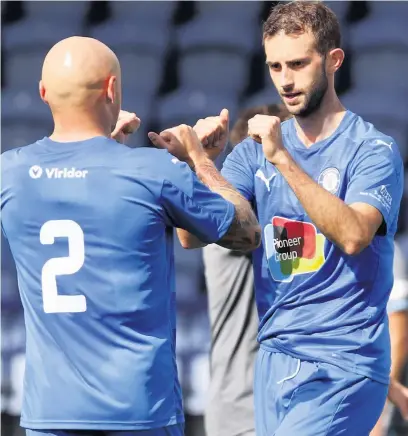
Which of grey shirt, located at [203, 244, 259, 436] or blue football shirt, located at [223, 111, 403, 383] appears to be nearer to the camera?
blue football shirt, located at [223, 111, 403, 383]

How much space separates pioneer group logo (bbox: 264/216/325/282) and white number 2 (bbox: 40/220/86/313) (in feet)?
2.87

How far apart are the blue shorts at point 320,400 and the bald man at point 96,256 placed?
0.62m

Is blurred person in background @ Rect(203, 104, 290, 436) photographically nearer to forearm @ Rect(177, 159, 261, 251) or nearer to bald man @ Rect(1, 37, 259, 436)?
forearm @ Rect(177, 159, 261, 251)

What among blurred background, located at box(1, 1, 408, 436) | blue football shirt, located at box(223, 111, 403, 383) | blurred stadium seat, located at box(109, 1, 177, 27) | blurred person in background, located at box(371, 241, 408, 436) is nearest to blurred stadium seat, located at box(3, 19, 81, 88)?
blurred background, located at box(1, 1, 408, 436)

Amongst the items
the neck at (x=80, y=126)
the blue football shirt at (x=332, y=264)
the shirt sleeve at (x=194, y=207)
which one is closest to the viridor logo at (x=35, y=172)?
the neck at (x=80, y=126)

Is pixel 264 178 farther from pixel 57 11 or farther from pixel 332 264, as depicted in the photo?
pixel 57 11

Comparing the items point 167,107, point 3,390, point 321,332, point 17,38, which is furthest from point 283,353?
point 17,38

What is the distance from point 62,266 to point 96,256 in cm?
10

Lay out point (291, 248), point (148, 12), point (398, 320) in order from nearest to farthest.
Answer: point (291, 248) → point (398, 320) → point (148, 12)

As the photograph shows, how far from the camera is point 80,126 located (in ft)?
10.6

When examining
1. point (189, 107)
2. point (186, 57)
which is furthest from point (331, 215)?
point (186, 57)

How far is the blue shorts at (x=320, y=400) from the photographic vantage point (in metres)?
3.75

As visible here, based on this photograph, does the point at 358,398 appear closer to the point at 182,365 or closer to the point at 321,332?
the point at 321,332

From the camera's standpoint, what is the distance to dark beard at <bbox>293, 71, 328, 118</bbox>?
3883 mm
